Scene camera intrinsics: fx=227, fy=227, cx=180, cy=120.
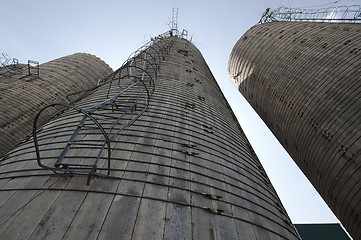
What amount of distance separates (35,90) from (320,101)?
19.7 metres

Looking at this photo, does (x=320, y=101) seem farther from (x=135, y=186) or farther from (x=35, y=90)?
(x=35, y=90)

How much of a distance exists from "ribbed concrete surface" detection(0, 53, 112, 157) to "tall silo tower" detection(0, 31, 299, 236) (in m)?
9.01

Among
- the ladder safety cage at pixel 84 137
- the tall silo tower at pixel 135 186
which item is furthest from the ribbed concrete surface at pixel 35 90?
the tall silo tower at pixel 135 186

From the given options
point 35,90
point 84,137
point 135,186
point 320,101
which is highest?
point 35,90

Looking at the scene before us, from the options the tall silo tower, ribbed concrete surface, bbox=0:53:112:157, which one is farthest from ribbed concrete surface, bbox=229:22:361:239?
ribbed concrete surface, bbox=0:53:112:157

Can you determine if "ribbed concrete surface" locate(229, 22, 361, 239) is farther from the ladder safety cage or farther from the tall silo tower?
the ladder safety cage

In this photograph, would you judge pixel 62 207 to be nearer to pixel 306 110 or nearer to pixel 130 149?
pixel 130 149

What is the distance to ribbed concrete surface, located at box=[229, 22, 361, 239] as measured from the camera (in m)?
10.6

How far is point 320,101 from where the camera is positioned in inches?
500

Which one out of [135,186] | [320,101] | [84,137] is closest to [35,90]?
[84,137]

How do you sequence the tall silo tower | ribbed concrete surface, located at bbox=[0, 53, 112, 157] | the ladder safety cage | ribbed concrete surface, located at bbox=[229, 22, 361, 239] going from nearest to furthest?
the tall silo tower, the ladder safety cage, ribbed concrete surface, located at bbox=[229, 22, 361, 239], ribbed concrete surface, located at bbox=[0, 53, 112, 157]

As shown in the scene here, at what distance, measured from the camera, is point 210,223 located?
4.50 m

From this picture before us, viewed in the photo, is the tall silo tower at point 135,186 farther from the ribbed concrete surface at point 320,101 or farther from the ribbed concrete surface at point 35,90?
the ribbed concrete surface at point 35,90

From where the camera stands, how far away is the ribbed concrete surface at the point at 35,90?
14695 mm
